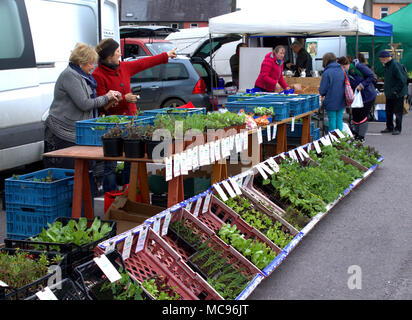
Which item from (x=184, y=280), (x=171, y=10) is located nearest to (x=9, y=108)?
(x=184, y=280)

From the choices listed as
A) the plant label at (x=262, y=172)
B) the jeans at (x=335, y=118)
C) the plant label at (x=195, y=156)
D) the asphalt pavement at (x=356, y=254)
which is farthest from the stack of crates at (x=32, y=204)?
the jeans at (x=335, y=118)

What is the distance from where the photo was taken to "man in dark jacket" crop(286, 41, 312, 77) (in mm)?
14672

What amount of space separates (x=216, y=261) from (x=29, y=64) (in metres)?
4.13

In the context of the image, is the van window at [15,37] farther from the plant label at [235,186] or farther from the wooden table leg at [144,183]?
the plant label at [235,186]

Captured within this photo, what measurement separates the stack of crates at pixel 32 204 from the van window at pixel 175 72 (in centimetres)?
781

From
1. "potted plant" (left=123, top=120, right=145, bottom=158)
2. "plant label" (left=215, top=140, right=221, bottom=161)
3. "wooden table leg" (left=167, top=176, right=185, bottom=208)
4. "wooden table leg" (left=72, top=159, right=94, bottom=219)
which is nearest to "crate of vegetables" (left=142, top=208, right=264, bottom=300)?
"wooden table leg" (left=167, top=176, right=185, bottom=208)

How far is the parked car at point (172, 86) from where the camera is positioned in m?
12.8

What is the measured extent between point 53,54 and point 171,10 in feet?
140

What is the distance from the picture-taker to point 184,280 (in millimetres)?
4004

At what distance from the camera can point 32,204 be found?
5.16m

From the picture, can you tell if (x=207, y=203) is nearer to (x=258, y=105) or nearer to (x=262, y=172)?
(x=262, y=172)
